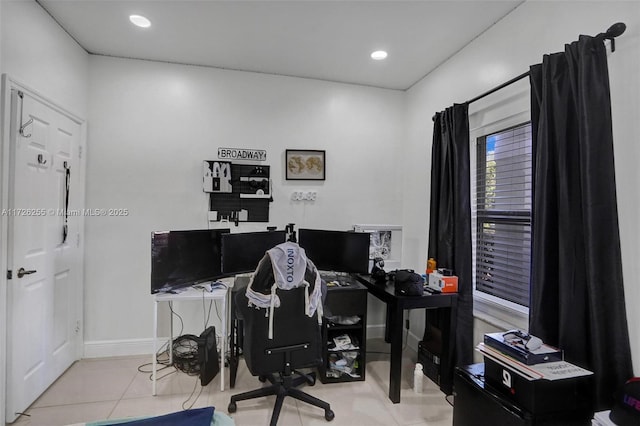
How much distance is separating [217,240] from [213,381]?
3.87 feet

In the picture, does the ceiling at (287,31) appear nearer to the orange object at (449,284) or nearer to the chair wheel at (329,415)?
the orange object at (449,284)

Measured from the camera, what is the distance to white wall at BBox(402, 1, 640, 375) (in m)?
1.50

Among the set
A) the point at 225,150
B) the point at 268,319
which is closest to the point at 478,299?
the point at 268,319

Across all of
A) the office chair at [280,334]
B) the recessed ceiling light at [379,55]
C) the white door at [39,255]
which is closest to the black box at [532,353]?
the office chair at [280,334]

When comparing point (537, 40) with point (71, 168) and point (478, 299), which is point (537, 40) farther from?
point (71, 168)

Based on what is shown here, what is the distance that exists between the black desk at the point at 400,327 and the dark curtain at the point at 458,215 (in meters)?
0.06

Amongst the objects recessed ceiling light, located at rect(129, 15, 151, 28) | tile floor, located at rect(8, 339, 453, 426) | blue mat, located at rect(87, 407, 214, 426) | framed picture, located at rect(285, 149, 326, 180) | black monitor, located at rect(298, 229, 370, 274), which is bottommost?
tile floor, located at rect(8, 339, 453, 426)

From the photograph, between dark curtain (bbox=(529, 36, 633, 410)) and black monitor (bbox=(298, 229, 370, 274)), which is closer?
dark curtain (bbox=(529, 36, 633, 410))

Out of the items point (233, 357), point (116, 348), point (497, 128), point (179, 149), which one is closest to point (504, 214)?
point (497, 128)

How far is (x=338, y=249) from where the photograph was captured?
295cm

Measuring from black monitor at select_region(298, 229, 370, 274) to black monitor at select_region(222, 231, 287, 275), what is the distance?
32cm

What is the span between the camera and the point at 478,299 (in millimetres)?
2500

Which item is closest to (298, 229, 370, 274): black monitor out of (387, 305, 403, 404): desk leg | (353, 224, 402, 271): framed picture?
(353, 224, 402, 271): framed picture

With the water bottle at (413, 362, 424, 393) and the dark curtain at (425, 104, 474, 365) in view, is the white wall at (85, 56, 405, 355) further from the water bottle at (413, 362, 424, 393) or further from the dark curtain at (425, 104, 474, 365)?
the water bottle at (413, 362, 424, 393)
